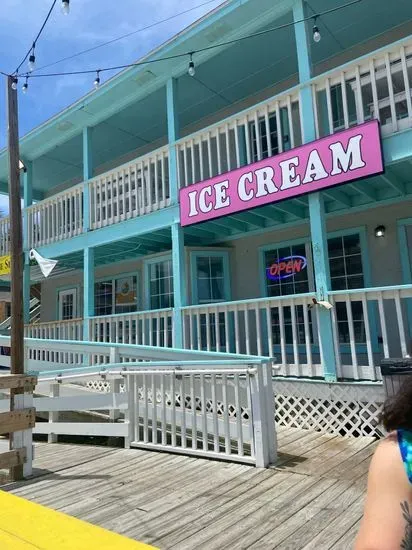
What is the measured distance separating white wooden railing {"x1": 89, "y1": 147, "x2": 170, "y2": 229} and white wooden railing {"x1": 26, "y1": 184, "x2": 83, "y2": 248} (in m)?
0.58

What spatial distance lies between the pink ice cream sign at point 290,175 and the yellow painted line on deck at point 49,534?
16.5 feet

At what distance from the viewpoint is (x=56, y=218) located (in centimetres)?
1095

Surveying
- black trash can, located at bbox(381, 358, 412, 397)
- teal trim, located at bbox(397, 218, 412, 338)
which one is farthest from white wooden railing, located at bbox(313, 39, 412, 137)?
black trash can, located at bbox(381, 358, 412, 397)

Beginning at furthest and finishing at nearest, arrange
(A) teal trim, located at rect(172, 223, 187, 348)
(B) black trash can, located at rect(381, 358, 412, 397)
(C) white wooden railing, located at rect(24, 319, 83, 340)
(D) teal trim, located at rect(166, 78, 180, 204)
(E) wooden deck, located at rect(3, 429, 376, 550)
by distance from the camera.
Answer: (C) white wooden railing, located at rect(24, 319, 83, 340)
(D) teal trim, located at rect(166, 78, 180, 204)
(A) teal trim, located at rect(172, 223, 187, 348)
(B) black trash can, located at rect(381, 358, 412, 397)
(E) wooden deck, located at rect(3, 429, 376, 550)

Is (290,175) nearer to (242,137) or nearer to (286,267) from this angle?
(286,267)

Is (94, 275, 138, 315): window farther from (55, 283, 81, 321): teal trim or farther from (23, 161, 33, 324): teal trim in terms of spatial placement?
(23, 161, 33, 324): teal trim

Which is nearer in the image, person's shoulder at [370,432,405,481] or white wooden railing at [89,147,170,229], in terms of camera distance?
person's shoulder at [370,432,405,481]

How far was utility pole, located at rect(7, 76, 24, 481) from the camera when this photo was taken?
5.17 m

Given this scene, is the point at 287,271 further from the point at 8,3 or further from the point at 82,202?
the point at 8,3

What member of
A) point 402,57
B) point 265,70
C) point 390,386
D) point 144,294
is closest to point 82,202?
point 144,294

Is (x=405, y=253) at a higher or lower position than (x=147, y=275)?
lower

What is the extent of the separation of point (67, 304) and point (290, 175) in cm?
1006

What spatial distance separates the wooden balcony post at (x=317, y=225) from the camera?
19.8ft

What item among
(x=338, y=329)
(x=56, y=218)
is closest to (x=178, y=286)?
(x=338, y=329)
